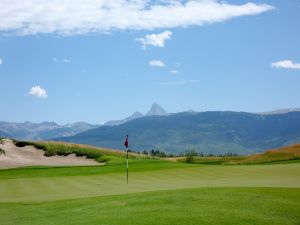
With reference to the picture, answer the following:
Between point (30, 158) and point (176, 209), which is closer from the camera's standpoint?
point (176, 209)

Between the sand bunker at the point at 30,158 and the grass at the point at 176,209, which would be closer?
the grass at the point at 176,209

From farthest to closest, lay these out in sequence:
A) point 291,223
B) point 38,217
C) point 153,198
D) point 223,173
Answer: point 223,173 → point 153,198 → point 38,217 → point 291,223

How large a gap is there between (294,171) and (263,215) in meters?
19.2

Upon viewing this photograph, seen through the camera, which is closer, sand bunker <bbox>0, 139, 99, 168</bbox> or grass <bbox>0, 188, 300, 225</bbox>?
grass <bbox>0, 188, 300, 225</bbox>

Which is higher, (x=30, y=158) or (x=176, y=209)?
(x=30, y=158)

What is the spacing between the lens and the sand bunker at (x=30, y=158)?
68875 mm

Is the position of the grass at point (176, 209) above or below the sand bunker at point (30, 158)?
below

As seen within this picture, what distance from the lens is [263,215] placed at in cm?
1648

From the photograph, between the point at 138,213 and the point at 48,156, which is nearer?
the point at 138,213

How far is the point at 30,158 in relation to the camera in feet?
243

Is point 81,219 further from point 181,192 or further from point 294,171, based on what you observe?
point 294,171

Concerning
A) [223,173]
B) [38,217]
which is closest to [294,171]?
[223,173]

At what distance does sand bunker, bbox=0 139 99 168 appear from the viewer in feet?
226

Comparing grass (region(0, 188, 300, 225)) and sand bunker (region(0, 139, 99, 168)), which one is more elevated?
sand bunker (region(0, 139, 99, 168))
